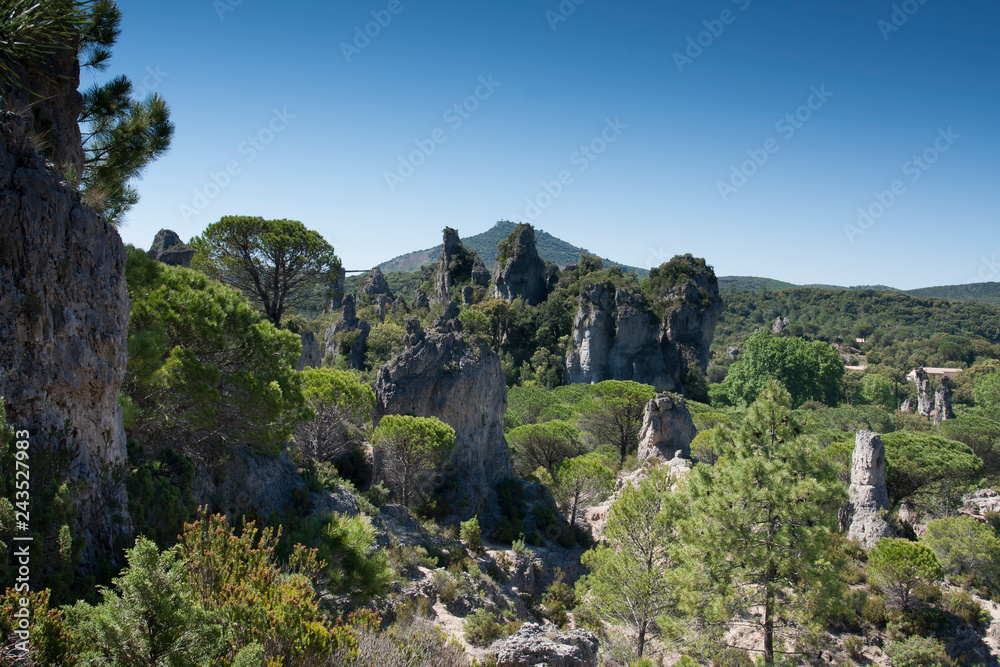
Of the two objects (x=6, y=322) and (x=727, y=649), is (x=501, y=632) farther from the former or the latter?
(x=6, y=322)

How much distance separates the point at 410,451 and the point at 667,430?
44.6 feet

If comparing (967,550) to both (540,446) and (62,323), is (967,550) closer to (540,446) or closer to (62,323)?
(540,446)

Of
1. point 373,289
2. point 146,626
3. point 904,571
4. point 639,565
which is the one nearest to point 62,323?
point 146,626

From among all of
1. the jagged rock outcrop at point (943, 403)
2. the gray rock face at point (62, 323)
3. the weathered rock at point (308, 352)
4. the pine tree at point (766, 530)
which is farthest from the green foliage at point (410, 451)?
the jagged rock outcrop at point (943, 403)

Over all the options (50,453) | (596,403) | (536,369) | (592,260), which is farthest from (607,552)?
(592,260)

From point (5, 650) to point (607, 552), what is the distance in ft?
42.2

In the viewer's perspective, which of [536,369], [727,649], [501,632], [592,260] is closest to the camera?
[501,632]

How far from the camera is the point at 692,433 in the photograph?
89.8 feet

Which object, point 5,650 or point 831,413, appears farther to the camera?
point 831,413

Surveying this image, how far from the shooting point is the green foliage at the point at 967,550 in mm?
18156

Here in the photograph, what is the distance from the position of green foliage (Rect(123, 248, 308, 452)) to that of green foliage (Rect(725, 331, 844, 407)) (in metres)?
50.4

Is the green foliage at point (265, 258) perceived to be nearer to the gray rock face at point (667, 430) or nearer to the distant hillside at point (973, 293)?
the gray rock face at point (667, 430)

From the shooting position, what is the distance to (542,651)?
7.36 m

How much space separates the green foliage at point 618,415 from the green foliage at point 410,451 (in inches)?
550
